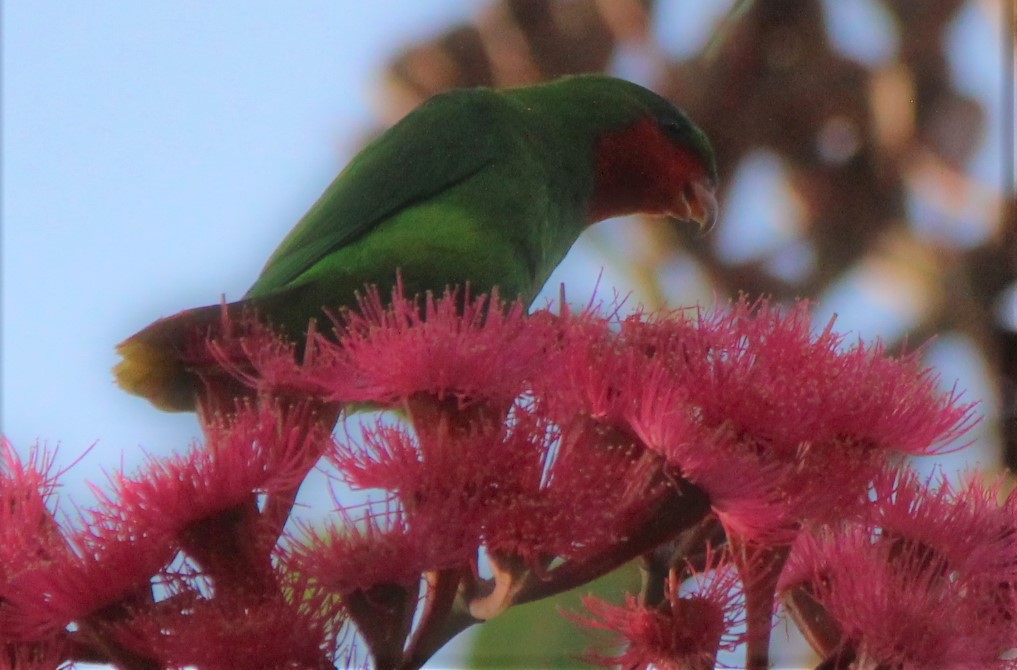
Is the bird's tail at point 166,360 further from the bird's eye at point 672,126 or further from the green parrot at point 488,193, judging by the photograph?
the bird's eye at point 672,126

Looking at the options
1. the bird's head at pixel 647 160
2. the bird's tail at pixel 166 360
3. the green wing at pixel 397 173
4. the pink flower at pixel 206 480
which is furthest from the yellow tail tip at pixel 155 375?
the bird's head at pixel 647 160

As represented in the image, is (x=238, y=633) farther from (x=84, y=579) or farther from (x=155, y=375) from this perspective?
(x=155, y=375)

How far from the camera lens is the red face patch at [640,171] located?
1949 mm

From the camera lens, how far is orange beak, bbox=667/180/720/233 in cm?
193

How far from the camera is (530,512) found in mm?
730

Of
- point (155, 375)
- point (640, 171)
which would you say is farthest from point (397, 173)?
point (155, 375)

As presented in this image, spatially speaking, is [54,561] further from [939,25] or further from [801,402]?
[939,25]

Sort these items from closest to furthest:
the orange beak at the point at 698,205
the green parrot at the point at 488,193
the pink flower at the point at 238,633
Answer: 1. the pink flower at the point at 238,633
2. the green parrot at the point at 488,193
3. the orange beak at the point at 698,205

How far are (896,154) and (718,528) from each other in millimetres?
1346

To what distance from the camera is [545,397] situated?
0.78m

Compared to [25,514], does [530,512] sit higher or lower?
lower

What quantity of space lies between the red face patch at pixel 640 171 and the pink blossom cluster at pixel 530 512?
113 cm

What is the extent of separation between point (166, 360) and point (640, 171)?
0.97m

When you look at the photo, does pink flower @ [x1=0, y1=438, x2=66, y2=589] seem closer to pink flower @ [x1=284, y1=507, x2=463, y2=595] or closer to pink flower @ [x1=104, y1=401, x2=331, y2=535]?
pink flower @ [x1=104, y1=401, x2=331, y2=535]
